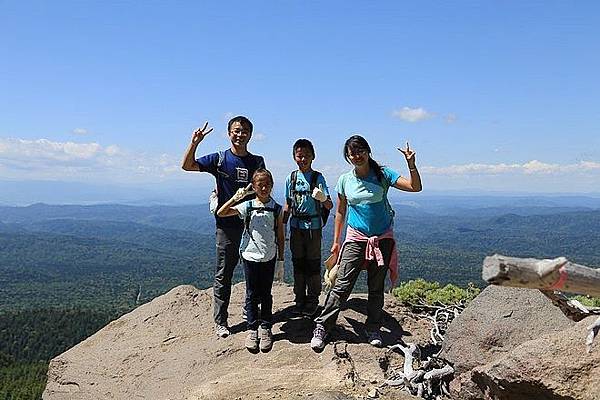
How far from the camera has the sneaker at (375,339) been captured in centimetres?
750

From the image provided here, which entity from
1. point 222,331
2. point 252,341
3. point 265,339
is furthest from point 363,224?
point 222,331

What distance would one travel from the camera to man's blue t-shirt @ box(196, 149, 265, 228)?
760cm

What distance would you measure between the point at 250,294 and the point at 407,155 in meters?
3.01

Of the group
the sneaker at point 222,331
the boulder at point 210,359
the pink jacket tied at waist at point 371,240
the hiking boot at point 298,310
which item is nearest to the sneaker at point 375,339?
the boulder at point 210,359

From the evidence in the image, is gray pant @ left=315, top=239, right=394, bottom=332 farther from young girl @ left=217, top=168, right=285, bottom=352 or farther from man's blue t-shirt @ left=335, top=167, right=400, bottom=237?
young girl @ left=217, top=168, right=285, bottom=352

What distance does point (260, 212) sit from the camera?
730cm

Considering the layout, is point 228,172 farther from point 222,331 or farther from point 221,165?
point 222,331

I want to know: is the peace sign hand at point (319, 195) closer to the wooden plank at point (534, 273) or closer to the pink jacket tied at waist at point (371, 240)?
the pink jacket tied at waist at point (371, 240)

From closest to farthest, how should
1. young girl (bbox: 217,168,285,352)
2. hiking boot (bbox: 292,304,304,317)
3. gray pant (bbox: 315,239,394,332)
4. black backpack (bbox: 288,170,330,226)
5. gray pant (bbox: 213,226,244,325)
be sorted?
gray pant (bbox: 315,239,394,332), young girl (bbox: 217,168,285,352), black backpack (bbox: 288,170,330,226), gray pant (bbox: 213,226,244,325), hiking boot (bbox: 292,304,304,317)

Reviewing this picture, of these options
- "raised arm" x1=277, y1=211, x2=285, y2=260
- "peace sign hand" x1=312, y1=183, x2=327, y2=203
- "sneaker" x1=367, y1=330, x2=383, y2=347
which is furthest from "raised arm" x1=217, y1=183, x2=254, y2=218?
"sneaker" x1=367, y1=330, x2=383, y2=347

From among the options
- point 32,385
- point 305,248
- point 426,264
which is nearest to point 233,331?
point 305,248

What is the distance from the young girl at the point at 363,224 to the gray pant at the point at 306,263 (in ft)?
1.91

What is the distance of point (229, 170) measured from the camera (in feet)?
24.9

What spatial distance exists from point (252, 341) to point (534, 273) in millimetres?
5324
